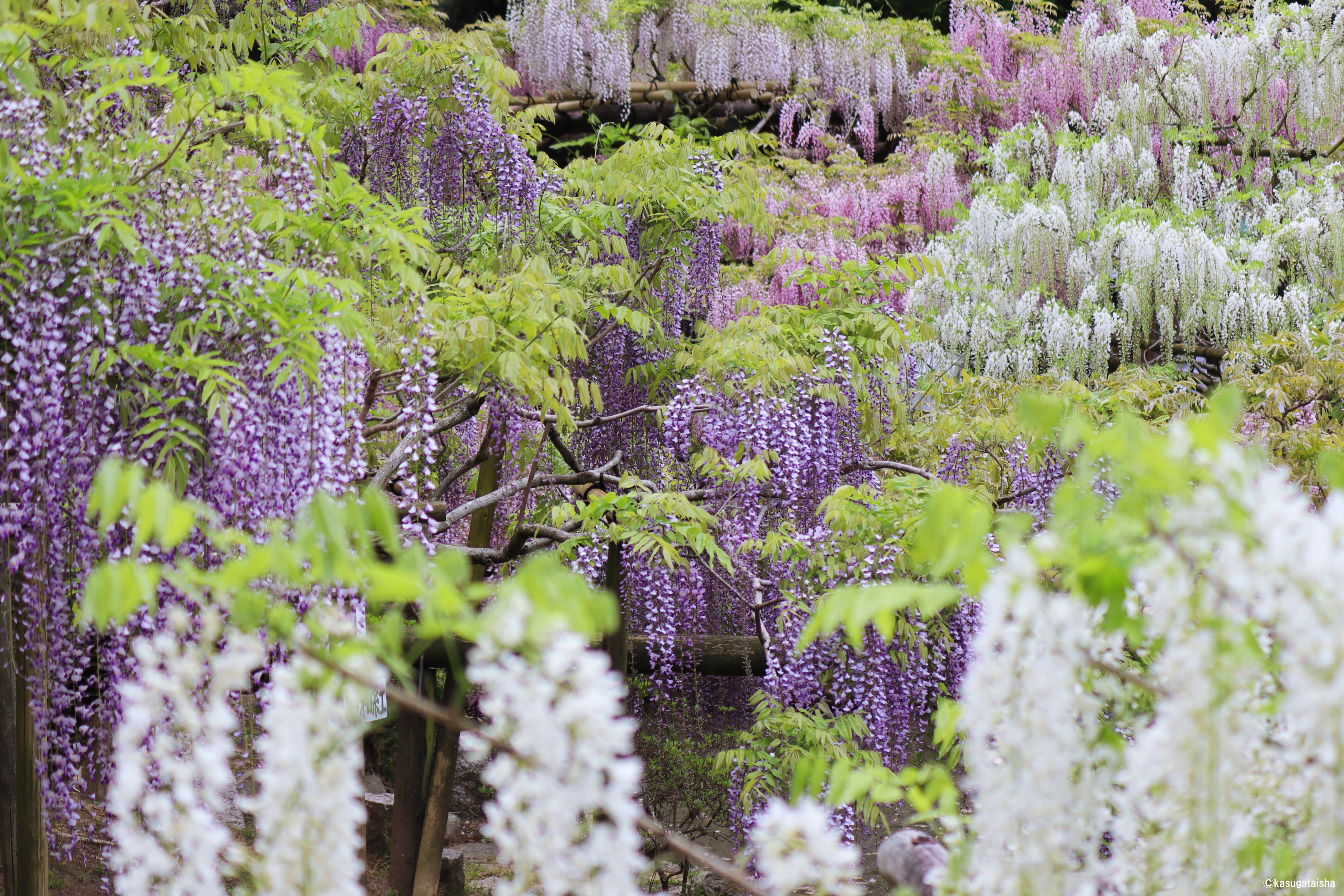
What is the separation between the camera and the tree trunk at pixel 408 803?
20.0ft

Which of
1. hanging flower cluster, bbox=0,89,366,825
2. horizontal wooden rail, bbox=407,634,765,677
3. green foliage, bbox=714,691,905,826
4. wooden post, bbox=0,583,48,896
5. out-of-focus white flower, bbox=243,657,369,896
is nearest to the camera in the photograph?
out-of-focus white flower, bbox=243,657,369,896

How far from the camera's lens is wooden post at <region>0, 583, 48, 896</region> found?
149 inches

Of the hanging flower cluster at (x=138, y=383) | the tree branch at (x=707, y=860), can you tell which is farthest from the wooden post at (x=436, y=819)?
the tree branch at (x=707, y=860)

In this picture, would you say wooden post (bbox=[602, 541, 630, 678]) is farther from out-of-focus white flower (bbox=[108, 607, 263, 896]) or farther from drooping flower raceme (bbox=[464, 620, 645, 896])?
drooping flower raceme (bbox=[464, 620, 645, 896])

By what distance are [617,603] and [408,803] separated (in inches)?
75.3

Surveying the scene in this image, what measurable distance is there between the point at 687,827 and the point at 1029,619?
6120 millimetres

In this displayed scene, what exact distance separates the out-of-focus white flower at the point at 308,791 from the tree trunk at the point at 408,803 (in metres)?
5.01

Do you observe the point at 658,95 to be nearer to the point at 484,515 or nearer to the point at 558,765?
the point at 484,515

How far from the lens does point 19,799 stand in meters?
3.84

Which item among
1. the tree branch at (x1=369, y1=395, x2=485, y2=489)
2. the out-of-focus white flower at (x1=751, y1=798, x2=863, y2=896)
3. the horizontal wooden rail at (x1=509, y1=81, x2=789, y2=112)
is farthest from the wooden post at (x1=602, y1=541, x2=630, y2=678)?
the horizontal wooden rail at (x1=509, y1=81, x2=789, y2=112)

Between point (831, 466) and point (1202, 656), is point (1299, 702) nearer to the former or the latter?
point (1202, 656)

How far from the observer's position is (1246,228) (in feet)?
29.7

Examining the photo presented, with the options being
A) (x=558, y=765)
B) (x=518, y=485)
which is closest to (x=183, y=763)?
(x=558, y=765)

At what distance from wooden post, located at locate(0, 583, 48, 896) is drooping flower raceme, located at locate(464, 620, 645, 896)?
3391mm
